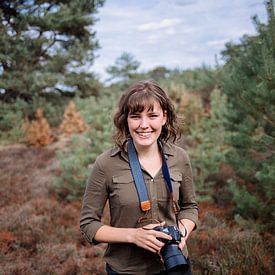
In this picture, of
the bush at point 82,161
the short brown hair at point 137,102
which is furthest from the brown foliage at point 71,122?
the short brown hair at point 137,102

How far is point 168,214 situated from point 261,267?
2.39 meters

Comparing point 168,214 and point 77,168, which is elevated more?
point 168,214

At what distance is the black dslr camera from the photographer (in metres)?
1.67

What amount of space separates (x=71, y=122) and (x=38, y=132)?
5.32 ft


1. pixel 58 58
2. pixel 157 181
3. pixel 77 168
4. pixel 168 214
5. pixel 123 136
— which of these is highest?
pixel 58 58

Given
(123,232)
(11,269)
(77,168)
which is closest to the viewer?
(123,232)

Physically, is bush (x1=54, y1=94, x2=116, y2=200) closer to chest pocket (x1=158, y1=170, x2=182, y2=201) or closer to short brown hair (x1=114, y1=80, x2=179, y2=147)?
short brown hair (x1=114, y1=80, x2=179, y2=147)

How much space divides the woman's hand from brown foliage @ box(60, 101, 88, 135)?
42.9 feet

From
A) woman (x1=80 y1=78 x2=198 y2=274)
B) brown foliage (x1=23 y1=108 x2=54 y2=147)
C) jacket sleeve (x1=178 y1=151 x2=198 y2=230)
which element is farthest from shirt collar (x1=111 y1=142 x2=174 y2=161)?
brown foliage (x1=23 y1=108 x2=54 y2=147)

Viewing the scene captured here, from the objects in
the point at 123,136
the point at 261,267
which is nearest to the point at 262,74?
the point at 261,267

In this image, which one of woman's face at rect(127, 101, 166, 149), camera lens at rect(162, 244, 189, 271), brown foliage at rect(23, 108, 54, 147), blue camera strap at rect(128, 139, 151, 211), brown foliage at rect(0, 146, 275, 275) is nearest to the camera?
camera lens at rect(162, 244, 189, 271)

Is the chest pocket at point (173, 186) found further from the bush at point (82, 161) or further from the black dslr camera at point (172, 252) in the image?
the bush at point (82, 161)

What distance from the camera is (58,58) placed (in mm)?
11297

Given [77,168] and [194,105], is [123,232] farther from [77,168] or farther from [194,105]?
[194,105]
